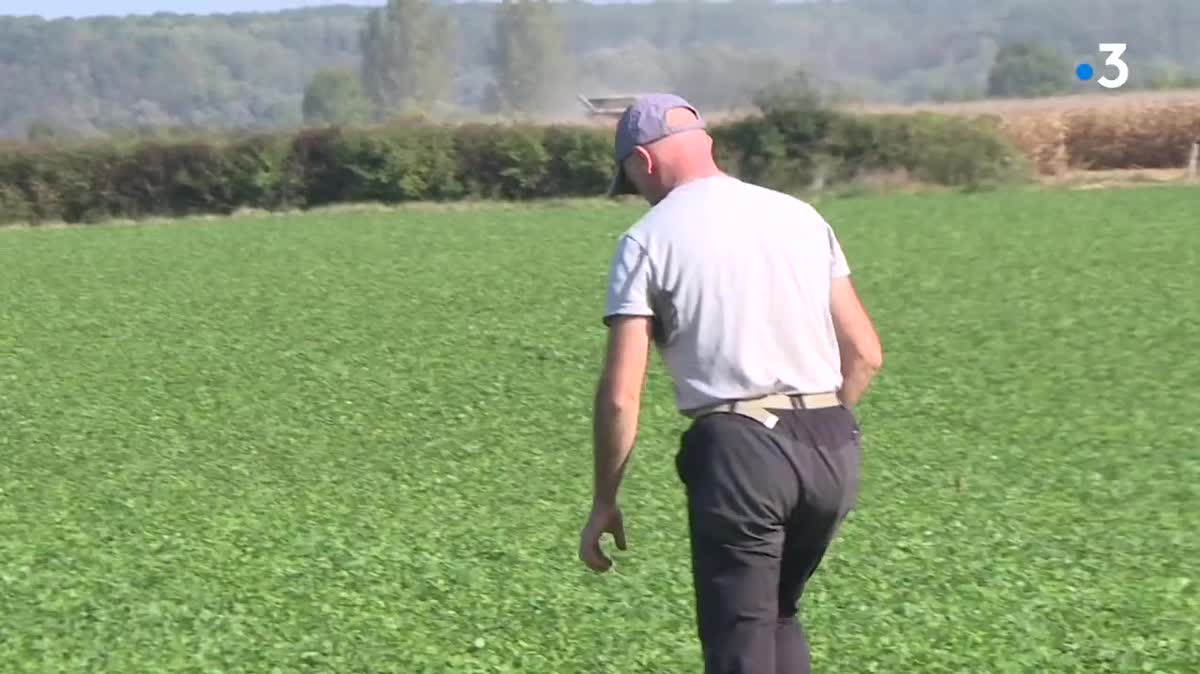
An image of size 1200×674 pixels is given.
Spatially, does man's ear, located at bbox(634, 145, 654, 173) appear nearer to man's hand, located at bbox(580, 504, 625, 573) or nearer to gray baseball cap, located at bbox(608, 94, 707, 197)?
gray baseball cap, located at bbox(608, 94, 707, 197)

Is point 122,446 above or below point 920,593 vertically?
below

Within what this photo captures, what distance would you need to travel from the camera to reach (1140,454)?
1061cm

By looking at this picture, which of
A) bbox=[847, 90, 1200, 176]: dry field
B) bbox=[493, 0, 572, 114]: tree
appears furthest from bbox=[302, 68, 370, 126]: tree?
bbox=[847, 90, 1200, 176]: dry field

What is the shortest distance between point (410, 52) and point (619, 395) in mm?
110284

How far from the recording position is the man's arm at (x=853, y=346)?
4.74 meters

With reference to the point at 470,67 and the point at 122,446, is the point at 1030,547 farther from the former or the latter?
the point at 470,67

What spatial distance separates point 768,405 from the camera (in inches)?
174

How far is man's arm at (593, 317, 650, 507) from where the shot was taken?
14.5 ft

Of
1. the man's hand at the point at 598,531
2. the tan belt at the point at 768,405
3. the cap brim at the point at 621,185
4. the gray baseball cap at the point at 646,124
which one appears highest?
the gray baseball cap at the point at 646,124

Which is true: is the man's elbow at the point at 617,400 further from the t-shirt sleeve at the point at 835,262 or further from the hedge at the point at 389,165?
the hedge at the point at 389,165

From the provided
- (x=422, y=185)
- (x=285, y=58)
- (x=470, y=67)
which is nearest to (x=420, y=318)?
(x=422, y=185)

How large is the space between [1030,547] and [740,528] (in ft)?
14.3

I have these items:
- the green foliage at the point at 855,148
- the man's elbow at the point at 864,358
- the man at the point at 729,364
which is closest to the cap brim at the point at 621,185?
the man at the point at 729,364

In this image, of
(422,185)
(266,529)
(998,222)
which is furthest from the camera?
(422,185)
